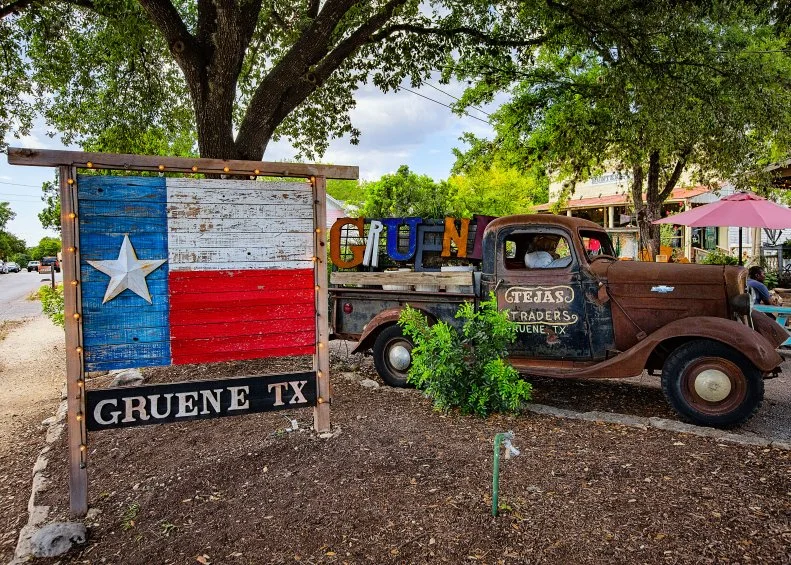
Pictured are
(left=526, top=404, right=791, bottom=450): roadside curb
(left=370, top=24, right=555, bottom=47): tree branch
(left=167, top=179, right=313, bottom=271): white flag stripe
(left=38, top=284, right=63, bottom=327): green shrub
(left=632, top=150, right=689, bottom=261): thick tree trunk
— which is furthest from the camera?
(left=632, top=150, right=689, bottom=261): thick tree trunk

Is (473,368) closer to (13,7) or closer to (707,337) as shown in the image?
(707,337)

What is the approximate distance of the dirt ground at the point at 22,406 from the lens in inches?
Result: 154

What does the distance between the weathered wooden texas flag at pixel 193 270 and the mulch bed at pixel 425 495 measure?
0.89 meters

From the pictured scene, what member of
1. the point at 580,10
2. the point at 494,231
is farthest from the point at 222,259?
the point at 580,10

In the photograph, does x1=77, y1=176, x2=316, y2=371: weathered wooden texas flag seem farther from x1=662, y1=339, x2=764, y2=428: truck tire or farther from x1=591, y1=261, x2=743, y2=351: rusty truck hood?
x1=662, y1=339, x2=764, y2=428: truck tire

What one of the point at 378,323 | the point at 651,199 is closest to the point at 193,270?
the point at 378,323

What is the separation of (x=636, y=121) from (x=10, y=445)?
405 inches

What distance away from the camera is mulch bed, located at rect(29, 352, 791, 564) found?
2803mm

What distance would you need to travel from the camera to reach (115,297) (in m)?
3.65

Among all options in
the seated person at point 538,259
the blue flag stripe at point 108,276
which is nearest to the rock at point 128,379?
the blue flag stripe at point 108,276

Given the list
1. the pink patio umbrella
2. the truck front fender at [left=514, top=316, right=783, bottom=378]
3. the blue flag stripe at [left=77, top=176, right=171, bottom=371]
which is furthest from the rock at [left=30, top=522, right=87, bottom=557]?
the pink patio umbrella

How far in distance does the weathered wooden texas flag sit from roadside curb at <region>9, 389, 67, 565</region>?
99 cm

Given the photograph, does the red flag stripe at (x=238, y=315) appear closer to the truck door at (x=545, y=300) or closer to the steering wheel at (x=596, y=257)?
the truck door at (x=545, y=300)

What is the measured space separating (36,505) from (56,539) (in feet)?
2.98
